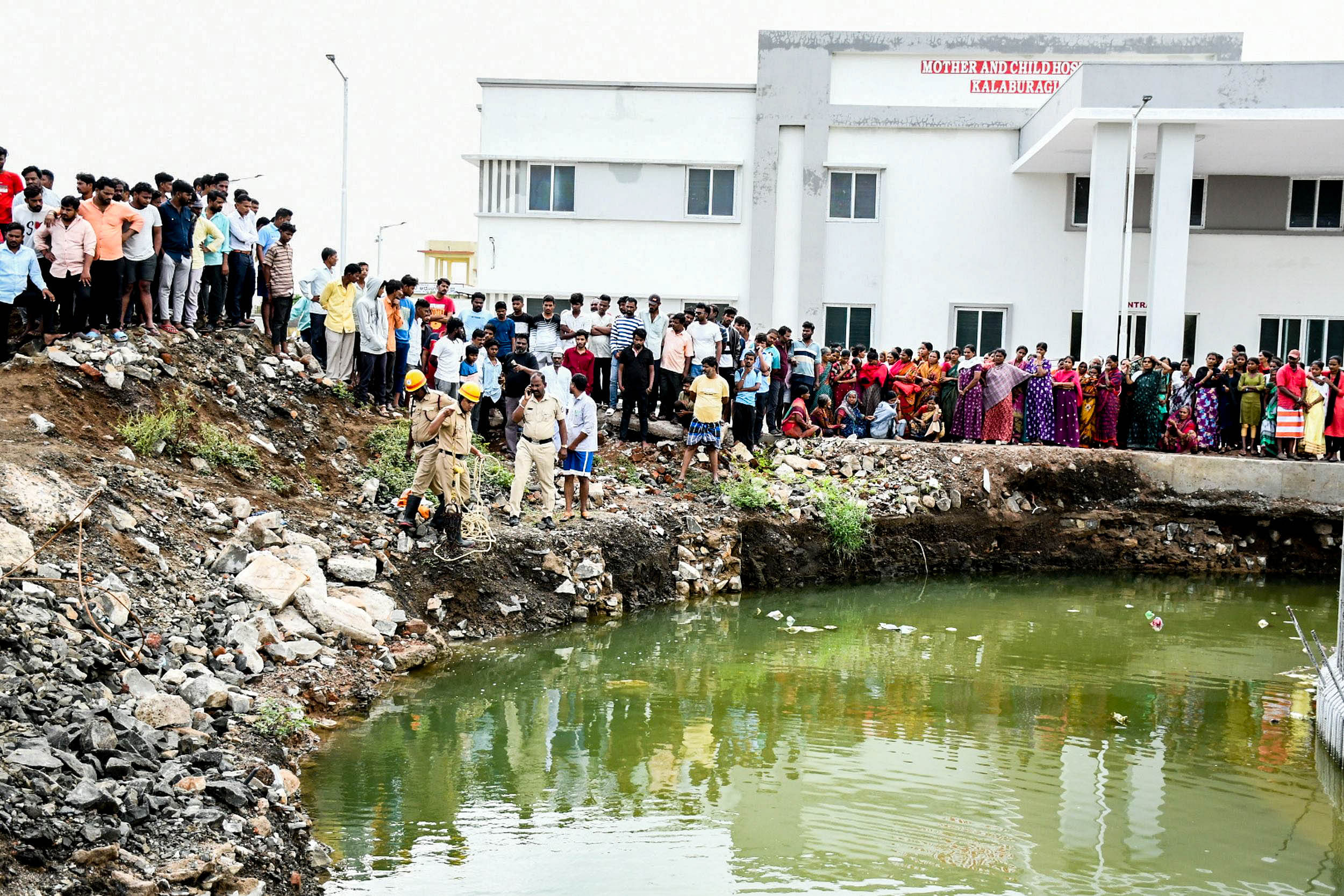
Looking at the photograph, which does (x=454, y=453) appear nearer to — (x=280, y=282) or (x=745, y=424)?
(x=280, y=282)

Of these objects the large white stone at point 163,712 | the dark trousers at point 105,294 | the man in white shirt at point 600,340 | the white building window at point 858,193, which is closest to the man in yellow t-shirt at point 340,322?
the dark trousers at point 105,294

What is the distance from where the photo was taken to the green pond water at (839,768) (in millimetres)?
7180

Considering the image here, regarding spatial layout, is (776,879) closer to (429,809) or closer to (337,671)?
(429,809)

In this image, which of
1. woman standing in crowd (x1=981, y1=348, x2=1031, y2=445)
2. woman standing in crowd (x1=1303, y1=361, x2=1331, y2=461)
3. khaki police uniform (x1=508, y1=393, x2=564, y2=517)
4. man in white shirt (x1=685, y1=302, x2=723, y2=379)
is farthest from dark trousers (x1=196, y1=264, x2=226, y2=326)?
woman standing in crowd (x1=1303, y1=361, x2=1331, y2=461)

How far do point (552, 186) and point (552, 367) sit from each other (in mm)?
10153

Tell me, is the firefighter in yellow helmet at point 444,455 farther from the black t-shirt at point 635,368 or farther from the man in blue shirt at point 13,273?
the black t-shirt at point 635,368

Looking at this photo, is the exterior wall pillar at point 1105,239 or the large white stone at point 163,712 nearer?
the large white stone at point 163,712

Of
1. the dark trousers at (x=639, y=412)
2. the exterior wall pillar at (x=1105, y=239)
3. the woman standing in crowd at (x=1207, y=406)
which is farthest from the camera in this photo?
the exterior wall pillar at (x=1105, y=239)

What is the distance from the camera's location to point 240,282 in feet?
46.7

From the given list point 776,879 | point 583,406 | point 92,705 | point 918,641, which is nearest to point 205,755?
point 92,705

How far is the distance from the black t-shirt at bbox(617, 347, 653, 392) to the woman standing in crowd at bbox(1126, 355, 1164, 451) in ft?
23.6

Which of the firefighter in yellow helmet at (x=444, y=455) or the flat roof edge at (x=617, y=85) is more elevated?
the flat roof edge at (x=617, y=85)

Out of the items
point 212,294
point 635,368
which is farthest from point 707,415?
point 212,294

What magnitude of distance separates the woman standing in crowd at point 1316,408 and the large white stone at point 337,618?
43.8ft
